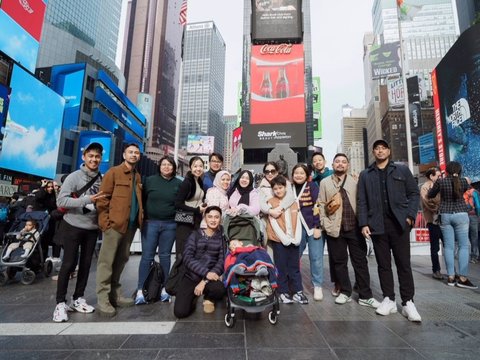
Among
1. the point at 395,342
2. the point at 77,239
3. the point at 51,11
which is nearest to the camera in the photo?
the point at 395,342

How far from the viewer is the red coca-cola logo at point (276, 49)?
32.3 meters

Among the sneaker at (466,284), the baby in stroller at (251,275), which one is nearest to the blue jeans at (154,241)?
the baby in stroller at (251,275)

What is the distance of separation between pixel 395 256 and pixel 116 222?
3314 millimetres

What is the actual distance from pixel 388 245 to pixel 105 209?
3.42 metres

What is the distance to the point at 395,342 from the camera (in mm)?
2318

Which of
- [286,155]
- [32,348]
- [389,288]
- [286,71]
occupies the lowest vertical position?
[32,348]

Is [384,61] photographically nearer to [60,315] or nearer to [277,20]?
[277,20]

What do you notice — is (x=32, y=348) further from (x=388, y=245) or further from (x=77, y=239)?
(x=388, y=245)

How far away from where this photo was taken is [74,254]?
3.11 m

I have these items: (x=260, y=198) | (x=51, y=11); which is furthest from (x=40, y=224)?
(x=51, y=11)

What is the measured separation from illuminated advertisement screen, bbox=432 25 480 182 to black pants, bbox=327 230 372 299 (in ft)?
67.1

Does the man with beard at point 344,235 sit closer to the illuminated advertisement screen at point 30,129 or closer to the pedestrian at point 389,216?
the pedestrian at point 389,216

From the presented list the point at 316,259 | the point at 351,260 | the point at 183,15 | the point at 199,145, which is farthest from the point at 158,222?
the point at 199,145

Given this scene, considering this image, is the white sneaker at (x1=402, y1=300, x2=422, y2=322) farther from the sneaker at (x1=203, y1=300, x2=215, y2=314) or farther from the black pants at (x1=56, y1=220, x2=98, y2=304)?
the black pants at (x1=56, y1=220, x2=98, y2=304)
